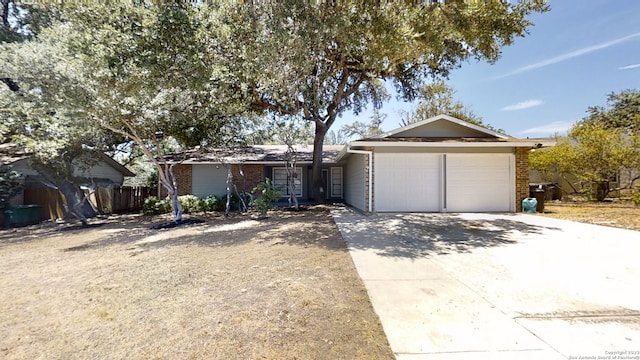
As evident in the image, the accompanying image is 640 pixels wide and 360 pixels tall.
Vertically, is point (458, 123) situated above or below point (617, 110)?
below

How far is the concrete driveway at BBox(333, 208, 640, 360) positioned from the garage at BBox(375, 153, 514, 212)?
13.9ft

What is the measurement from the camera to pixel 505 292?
143 inches

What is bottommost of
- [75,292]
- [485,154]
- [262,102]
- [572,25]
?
[75,292]

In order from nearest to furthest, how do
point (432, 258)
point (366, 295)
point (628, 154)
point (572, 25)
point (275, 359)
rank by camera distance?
1. point (275, 359)
2. point (366, 295)
3. point (432, 258)
4. point (572, 25)
5. point (628, 154)

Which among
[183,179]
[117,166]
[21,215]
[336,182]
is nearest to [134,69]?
[21,215]

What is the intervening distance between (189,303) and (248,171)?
42.0 feet

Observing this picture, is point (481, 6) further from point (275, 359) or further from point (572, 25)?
point (275, 359)

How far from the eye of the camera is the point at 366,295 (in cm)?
359

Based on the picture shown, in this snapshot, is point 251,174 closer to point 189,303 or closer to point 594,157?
point 189,303

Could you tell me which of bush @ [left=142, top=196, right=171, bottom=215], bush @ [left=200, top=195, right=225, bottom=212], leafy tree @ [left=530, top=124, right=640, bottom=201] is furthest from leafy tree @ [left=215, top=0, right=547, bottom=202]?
leafy tree @ [left=530, top=124, right=640, bottom=201]

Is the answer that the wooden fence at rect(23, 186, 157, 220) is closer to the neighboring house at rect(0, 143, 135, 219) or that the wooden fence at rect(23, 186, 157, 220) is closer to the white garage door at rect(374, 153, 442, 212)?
the neighboring house at rect(0, 143, 135, 219)

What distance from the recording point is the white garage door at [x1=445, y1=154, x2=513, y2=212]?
452 inches

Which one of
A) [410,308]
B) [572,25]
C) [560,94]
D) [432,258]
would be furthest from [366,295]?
[560,94]

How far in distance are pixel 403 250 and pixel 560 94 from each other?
65.5 ft
